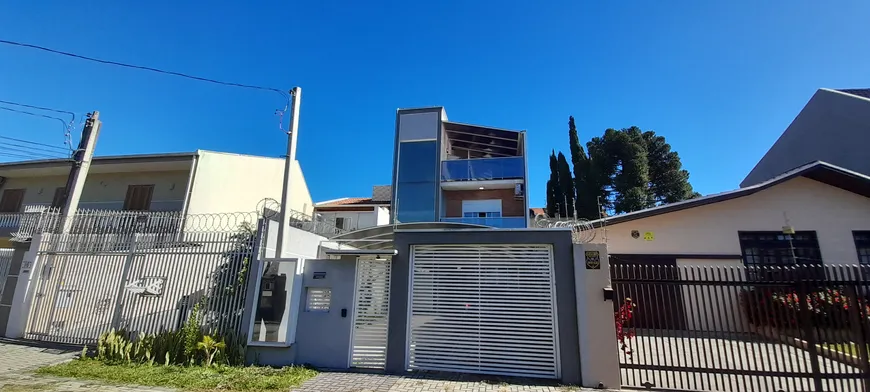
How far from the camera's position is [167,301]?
7984 mm

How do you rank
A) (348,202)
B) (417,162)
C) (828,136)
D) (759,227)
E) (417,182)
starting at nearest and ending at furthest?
(759,227) → (828,136) → (417,182) → (417,162) → (348,202)

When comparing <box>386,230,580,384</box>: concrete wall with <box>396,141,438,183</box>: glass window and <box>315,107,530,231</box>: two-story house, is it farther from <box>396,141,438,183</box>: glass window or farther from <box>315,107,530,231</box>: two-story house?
<box>396,141,438,183</box>: glass window

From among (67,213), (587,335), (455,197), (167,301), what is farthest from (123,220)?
(455,197)

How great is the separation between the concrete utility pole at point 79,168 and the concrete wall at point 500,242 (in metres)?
9.07

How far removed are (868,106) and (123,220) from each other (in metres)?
26.0

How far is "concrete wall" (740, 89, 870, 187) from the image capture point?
1459cm

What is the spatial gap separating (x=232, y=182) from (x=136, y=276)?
11.2 metres

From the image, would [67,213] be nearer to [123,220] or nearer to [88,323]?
[123,220]

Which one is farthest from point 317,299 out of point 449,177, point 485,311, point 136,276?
point 449,177

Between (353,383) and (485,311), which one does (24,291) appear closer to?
(353,383)

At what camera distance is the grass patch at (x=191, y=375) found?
6082mm

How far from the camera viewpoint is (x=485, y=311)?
7.15 meters

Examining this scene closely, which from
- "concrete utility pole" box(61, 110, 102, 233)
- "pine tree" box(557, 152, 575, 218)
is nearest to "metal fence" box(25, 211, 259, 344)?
"concrete utility pole" box(61, 110, 102, 233)

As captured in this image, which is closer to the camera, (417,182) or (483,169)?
(483,169)
